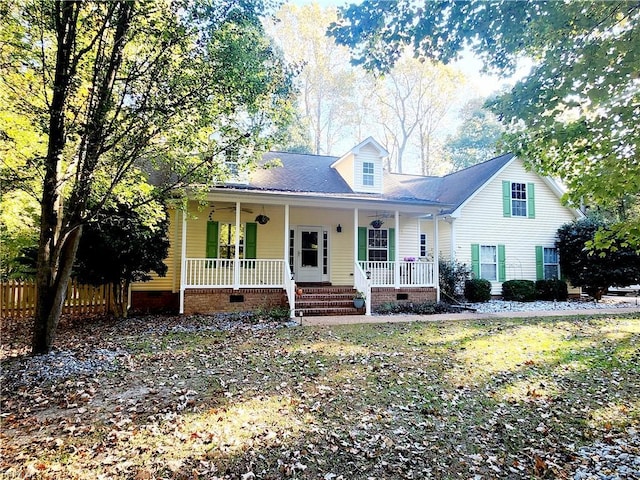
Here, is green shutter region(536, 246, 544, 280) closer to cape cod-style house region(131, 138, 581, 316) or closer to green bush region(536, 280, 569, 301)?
cape cod-style house region(131, 138, 581, 316)

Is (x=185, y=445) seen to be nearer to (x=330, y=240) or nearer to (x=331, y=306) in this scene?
(x=331, y=306)

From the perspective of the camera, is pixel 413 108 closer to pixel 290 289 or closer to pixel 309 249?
pixel 309 249

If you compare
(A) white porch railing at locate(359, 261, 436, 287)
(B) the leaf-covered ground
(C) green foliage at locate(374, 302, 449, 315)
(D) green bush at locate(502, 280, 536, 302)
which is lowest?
(B) the leaf-covered ground

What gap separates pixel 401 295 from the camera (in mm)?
12172

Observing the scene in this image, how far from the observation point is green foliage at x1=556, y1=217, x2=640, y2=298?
1423cm

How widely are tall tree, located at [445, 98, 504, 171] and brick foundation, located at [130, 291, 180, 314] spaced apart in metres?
27.4

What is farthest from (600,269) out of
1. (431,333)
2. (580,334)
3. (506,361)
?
(506,361)

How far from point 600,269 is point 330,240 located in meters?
10.8

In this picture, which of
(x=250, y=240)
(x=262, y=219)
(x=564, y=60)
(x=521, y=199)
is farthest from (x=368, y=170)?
(x=564, y=60)

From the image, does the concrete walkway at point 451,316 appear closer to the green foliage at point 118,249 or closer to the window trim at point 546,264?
the window trim at point 546,264

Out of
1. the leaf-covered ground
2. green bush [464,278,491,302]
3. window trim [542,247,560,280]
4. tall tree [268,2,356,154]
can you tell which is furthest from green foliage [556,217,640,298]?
tall tree [268,2,356,154]

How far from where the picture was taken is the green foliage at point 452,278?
13997mm

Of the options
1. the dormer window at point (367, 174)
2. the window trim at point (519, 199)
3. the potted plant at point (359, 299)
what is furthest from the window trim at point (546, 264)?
the potted plant at point (359, 299)

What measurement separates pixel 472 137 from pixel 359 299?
85.8 ft
